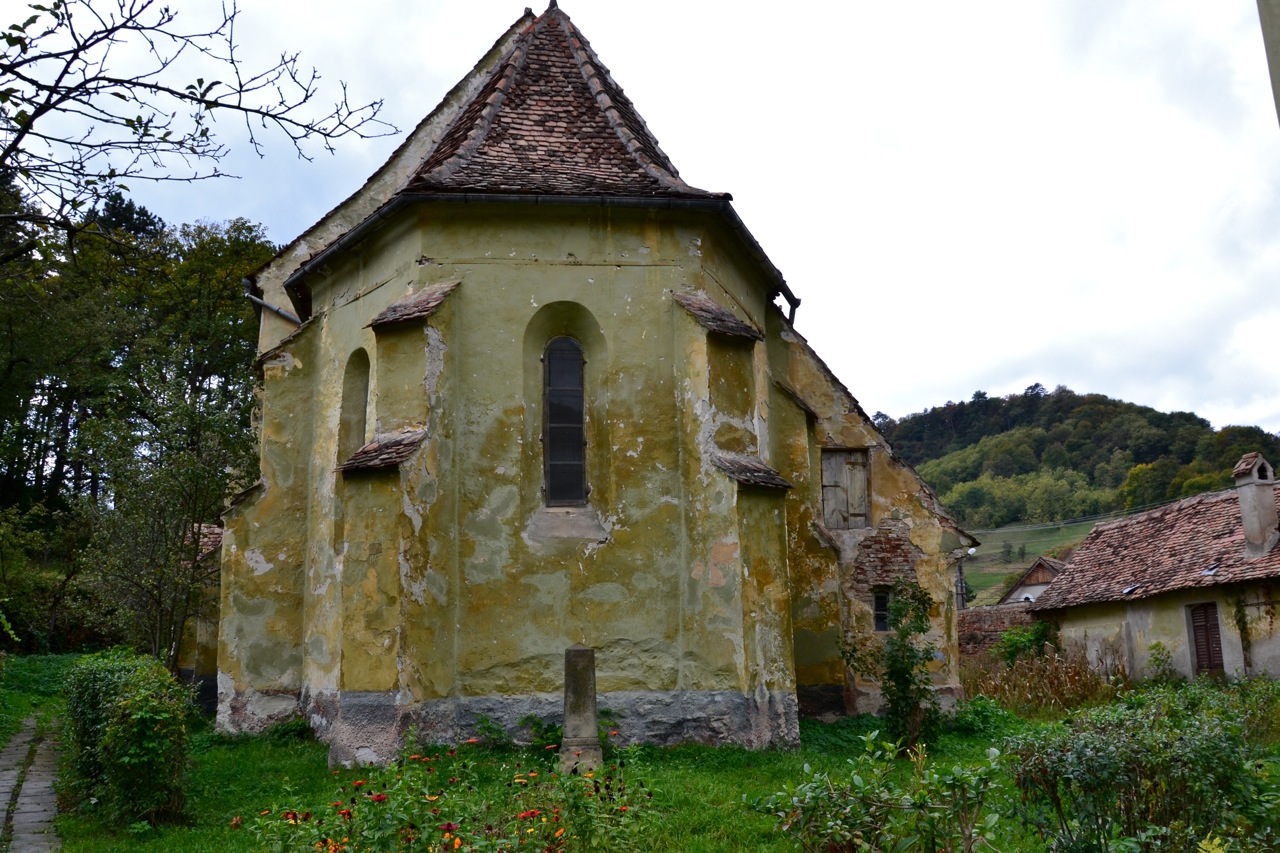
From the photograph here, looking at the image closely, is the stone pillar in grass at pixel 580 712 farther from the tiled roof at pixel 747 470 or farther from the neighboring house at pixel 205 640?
the neighboring house at pixel 205 640

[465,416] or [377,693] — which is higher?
[465,416]

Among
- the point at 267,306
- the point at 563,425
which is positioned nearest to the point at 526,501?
the point at 563,425

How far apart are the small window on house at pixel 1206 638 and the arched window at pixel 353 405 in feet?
62.5

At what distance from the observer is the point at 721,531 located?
12.1 m

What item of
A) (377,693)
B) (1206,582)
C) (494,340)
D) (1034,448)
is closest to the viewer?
(377,693)

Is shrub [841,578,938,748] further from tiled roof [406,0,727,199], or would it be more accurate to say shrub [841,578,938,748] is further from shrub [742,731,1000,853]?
shrub [742,731,1000,853]

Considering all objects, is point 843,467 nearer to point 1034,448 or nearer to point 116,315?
point 116,315

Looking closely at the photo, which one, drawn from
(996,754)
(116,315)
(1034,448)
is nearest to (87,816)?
(996,754)

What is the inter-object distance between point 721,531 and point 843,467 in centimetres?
578

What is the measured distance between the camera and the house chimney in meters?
23.3

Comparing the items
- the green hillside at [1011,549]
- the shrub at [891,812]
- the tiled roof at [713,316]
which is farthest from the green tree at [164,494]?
the green hillside at [1011,549]

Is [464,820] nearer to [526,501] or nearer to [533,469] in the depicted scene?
[526,501]

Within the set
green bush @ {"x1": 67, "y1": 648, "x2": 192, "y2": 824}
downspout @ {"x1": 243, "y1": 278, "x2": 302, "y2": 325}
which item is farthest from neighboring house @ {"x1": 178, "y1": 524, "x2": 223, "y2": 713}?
green bush @ {"x1": 67, "y1": 648, "x2": 192, "y2": 824}

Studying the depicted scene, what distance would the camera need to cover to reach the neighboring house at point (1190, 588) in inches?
885
